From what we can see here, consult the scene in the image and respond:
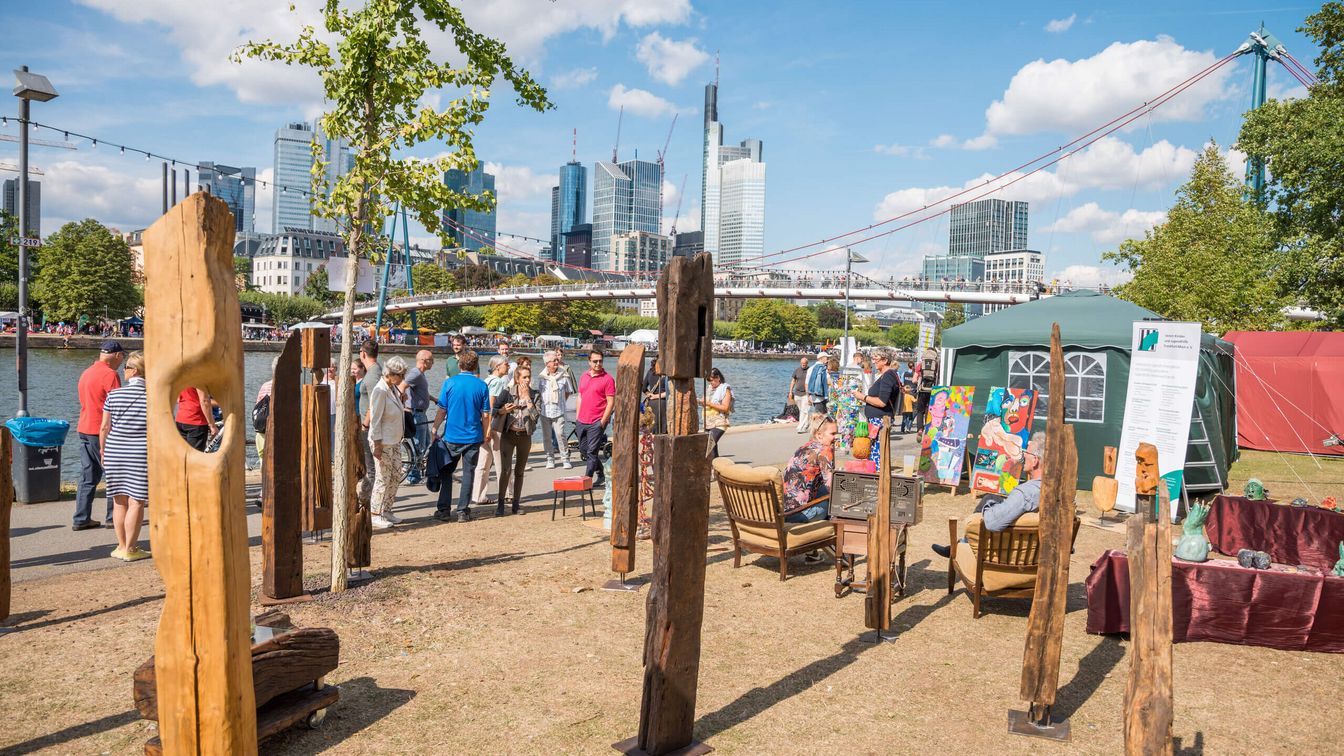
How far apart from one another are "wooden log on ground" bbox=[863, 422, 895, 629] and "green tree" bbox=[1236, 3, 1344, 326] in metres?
17.8

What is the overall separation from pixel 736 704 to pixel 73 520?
249 inches

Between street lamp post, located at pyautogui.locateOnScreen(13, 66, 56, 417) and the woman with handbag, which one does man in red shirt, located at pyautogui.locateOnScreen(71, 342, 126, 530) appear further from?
the woman with handbag

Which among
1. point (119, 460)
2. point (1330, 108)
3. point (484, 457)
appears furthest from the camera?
point (1330, 108)

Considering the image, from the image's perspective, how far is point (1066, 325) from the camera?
440 inches

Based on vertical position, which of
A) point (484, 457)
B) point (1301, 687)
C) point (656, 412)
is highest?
point (656, 412)

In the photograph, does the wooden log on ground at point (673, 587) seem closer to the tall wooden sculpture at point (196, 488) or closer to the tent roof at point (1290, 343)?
the tall wooden sculpture at point (196, 488)

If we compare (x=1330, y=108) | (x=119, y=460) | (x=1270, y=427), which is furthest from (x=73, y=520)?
(x=1330, y=108)

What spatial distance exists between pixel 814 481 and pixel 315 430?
12.7ft

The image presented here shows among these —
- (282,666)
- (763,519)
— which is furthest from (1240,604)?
(282,666)

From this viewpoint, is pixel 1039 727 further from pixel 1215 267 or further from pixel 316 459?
pixel 1215 267

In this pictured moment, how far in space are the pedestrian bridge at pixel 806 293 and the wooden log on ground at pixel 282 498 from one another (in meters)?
38.8

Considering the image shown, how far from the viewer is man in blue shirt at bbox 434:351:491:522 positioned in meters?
8.18

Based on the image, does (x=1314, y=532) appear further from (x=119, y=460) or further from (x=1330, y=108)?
(x=1330, y=108)

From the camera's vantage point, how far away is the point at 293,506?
217 inches
